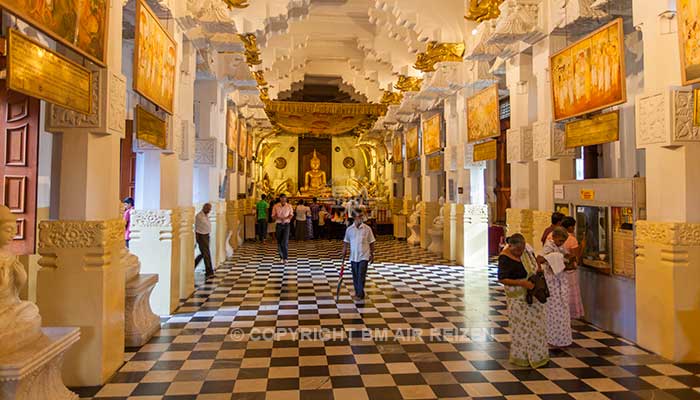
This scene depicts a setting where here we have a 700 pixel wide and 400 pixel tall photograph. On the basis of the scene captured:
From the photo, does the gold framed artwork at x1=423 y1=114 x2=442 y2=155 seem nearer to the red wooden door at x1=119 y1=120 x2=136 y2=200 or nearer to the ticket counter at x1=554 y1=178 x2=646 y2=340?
the ticket counter at x1=554 y1=178 x2=646 y2=340

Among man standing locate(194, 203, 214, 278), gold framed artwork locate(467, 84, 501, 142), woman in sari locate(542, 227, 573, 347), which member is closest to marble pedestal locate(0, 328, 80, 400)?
woman in sari locate(542, 227, 573, 347)

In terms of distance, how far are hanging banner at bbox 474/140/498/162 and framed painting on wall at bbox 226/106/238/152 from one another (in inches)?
234

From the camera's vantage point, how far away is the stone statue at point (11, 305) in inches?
117

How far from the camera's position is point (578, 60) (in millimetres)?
6062

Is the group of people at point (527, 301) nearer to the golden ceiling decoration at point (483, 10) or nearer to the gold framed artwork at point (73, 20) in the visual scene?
the gold framed artwork at point (73, 20)

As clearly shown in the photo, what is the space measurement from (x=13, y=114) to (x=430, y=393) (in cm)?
471

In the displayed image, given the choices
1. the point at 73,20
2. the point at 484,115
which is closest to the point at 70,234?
the point at 73,20

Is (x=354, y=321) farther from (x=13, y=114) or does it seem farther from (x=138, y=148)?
(x=13, y=114)

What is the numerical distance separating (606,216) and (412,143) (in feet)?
34.4

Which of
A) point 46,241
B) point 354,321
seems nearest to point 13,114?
point 46,241

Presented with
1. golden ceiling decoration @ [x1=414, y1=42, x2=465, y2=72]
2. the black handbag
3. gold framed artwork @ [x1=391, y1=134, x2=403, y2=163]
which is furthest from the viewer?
gold framed artwork @ [x1=391, y1=134, x2=403, y2=163]

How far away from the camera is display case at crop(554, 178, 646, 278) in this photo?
Result: 5.34m

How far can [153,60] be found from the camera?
5301 mm

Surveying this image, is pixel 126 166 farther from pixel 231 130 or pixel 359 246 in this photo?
pixel 359 246
